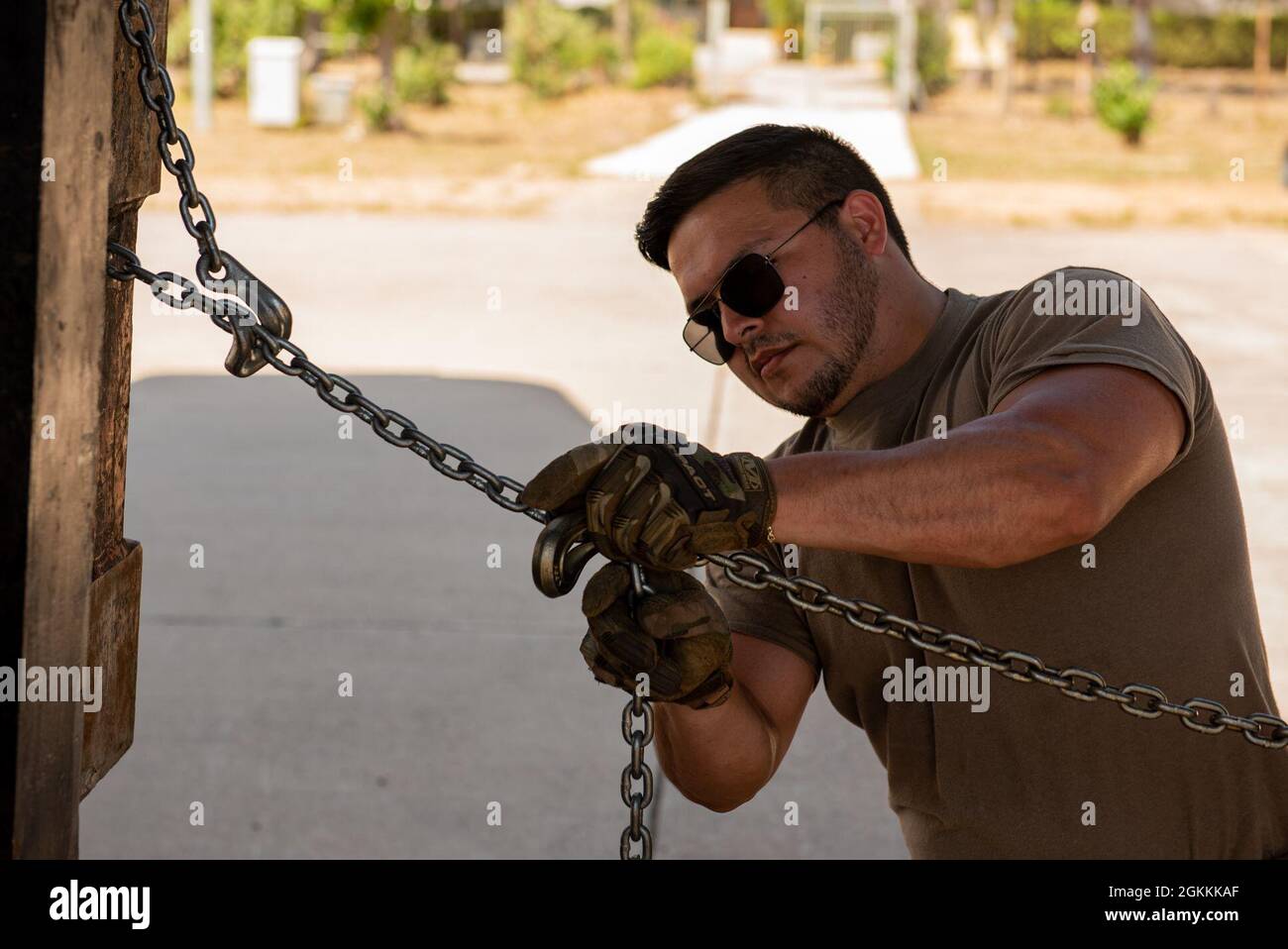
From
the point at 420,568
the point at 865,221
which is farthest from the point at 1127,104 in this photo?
the point at 865,221

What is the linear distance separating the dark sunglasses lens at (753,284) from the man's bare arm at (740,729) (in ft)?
2.05

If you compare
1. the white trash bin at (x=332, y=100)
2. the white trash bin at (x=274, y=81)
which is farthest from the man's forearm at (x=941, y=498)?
the white trash bin at (x=332, y=100)

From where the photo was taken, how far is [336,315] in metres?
10.2

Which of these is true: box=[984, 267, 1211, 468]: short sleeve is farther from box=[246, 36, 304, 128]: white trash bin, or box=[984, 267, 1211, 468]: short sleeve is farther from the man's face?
box=[246, 36, 304, 128]: white trash bin

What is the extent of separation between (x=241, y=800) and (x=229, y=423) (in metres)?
4.10

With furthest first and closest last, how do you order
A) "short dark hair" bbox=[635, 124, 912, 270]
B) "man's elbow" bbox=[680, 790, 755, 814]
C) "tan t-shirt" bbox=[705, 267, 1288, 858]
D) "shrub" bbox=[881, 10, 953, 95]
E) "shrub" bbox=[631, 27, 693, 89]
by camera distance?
"shrub" bbox=[881, 10, 953, 95] < "shrub" bbox=[631, 27, 693, 89] < "man's elbow" bbox=[680, 790, 755, 814] < "short dark hair" bbox=[635, 124, 912, 270] < "tan t-shirt" bbox=[705, 267, 1288, 858]

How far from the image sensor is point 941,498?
191 cm

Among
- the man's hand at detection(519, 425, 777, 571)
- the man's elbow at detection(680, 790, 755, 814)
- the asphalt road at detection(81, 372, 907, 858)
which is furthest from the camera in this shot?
the asphalt road at detection(81, 372, 907, 858)

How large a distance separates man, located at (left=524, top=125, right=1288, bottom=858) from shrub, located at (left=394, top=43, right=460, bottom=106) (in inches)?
918

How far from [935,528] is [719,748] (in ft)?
2.75

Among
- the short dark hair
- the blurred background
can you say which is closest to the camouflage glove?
the blurred background

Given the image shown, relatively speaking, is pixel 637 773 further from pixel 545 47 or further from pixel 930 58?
pixel 930 58

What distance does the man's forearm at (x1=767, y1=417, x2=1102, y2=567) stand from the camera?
1908 millimetres
